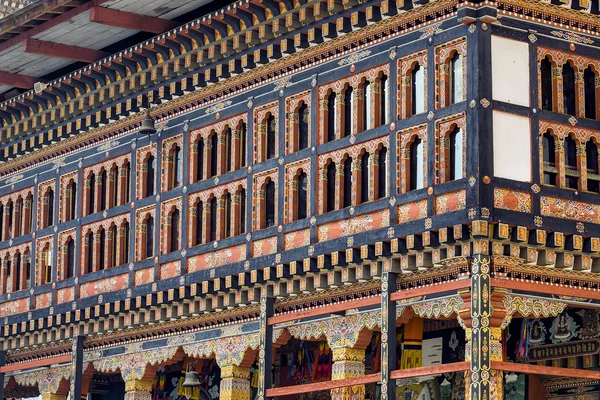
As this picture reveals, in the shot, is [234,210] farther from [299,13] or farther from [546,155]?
[546,155]

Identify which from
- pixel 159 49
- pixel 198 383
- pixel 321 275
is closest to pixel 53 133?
pixel 159 49

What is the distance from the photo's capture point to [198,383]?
34688 mm

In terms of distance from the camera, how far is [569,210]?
92.7 feet

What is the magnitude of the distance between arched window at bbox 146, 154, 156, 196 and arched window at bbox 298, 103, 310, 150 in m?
4.94

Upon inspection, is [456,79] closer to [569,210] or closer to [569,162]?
[569,162]

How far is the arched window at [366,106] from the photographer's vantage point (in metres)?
30.0

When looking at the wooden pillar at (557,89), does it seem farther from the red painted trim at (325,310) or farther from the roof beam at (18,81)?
the roof beam at (18,81)

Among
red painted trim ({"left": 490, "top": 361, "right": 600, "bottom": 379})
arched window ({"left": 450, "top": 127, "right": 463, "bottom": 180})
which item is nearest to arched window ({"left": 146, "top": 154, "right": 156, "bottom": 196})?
arched window ({"left": 450, "top": 127, "right": 463, "bottom": 180})

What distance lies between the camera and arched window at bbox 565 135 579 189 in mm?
28609

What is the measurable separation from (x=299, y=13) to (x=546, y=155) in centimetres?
573

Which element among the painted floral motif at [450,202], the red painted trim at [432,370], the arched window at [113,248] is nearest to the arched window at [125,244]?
the arched window at [113,248]

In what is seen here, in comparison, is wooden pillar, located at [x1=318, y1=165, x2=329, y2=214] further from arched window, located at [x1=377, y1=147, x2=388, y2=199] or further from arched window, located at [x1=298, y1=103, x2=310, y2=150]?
arched window, located at [x1=377, y1=147, x2=388, y2=199]

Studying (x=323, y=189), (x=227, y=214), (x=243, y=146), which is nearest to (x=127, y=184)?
(x=227, y=214)

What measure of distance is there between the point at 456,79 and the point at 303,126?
437 centimetres
